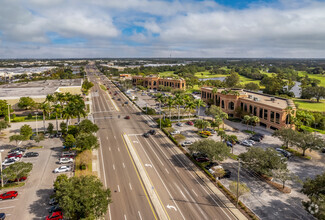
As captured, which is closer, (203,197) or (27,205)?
(27,205)

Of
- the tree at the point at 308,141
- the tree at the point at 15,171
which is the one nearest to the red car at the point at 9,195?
the tree at the point at 15,171

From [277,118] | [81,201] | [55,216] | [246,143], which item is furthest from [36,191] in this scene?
[277,118]

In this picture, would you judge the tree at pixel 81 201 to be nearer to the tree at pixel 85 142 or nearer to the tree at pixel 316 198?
the tree at pixel 85 142

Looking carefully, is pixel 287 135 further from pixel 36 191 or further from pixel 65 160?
pixel 36 191

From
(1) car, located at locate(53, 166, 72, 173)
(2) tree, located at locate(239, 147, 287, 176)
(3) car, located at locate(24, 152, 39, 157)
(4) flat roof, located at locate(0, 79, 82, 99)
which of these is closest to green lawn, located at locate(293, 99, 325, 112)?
(2) tree, located at locate(239, 147, 287, 176)

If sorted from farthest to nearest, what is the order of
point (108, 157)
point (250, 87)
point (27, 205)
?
point (250, 87) < point (108, 157) < point (27, 205)

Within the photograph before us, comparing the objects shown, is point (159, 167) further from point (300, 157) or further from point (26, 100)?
point (26, 100)

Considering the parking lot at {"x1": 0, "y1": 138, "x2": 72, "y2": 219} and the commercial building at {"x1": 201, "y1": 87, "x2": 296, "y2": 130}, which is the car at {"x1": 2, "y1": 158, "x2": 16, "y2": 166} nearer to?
the parking lot at {"x1": 0, "y1": 138, "x2": 72, "y2": 219}

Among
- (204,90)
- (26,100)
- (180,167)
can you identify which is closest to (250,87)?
(204,90)
